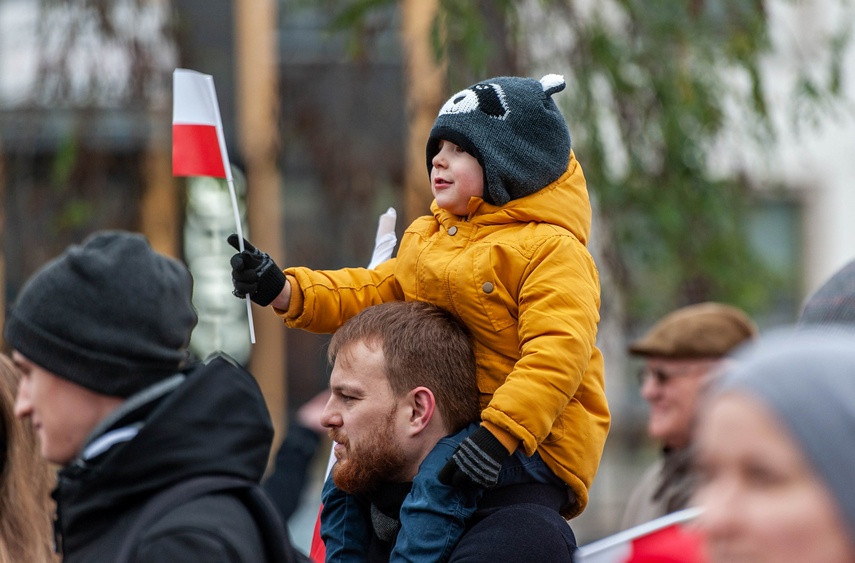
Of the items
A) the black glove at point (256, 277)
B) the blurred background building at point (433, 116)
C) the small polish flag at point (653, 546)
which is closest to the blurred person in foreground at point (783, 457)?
the small polish flag at point (653, 546)

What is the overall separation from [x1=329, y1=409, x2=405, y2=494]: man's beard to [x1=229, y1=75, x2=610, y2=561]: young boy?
3.6 inches

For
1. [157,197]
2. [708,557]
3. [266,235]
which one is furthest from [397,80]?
[708,557]

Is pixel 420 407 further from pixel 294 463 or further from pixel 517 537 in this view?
pixel 294 463

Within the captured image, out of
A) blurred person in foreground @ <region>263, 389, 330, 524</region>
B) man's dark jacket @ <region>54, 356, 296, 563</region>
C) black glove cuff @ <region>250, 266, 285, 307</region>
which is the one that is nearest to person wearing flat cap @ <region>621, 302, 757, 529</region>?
blurred person in foreground @ <region>263, 389, 330, 524</region>

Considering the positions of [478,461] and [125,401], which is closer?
[478,461]

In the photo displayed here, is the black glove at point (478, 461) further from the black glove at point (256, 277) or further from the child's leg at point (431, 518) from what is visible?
the black glove at point (256, 277)

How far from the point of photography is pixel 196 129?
8.70 ft

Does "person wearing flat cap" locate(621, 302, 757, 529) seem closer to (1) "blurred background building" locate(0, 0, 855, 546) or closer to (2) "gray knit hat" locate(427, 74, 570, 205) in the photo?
(2) "gray knit hat" locate(427, 74, 570, 205)

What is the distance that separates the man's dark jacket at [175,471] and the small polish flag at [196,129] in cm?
54

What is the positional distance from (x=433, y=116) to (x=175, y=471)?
4432 millimetres

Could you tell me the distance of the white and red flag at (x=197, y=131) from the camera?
8.61ft

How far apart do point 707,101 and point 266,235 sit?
4823mm

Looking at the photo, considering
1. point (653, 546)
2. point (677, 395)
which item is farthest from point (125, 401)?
point (677, 395)

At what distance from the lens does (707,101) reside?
6.57 metres
